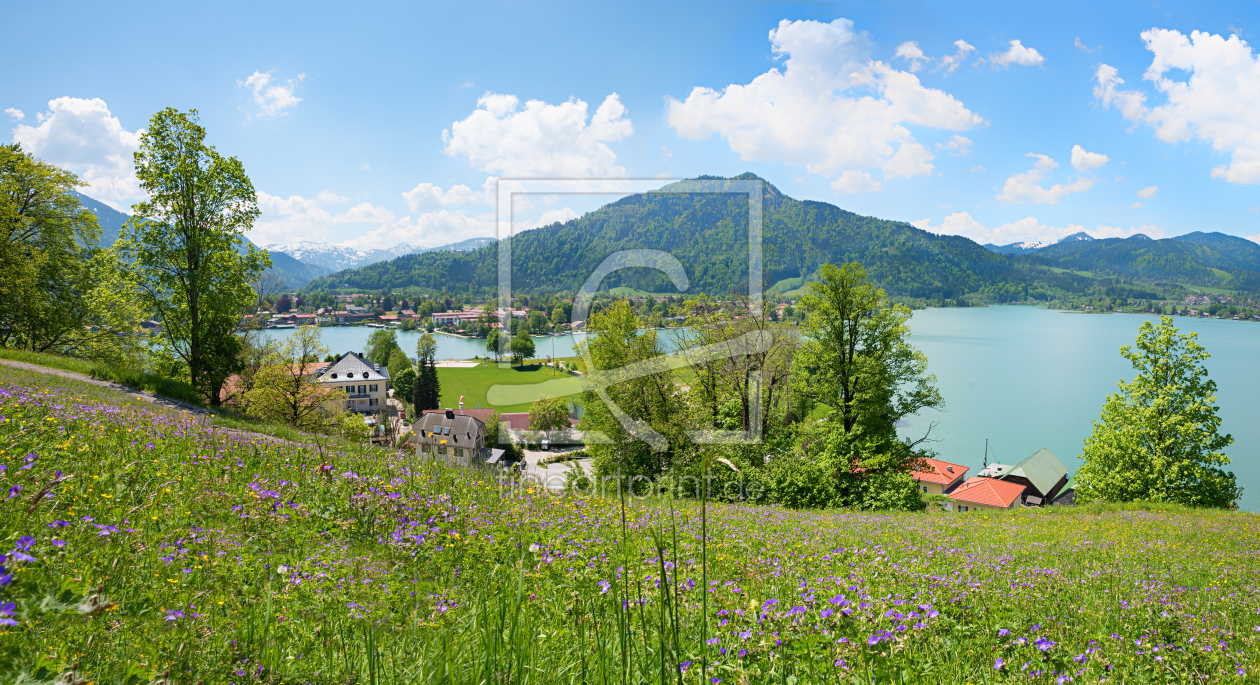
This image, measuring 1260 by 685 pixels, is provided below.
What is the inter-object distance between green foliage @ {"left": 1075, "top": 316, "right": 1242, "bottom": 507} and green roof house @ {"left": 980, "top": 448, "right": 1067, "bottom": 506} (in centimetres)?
3085

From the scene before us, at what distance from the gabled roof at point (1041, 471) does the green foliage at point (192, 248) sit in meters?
61.4

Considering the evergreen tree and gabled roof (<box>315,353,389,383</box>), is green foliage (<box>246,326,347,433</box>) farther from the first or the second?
gabled roof (<box>315,353,389,383</box>)

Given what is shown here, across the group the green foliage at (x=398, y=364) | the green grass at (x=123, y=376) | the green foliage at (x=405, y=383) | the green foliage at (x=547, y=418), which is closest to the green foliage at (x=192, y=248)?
the green grass at (x=123, y=376)

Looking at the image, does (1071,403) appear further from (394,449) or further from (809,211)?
(394,449)

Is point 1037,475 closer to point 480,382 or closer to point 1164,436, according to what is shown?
point 1164,436

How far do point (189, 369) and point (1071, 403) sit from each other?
96.9 m

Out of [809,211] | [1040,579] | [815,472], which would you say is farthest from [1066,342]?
[1040,579]

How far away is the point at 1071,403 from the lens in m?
74.9

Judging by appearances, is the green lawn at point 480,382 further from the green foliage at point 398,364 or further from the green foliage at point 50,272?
the green foliage at point 50,272

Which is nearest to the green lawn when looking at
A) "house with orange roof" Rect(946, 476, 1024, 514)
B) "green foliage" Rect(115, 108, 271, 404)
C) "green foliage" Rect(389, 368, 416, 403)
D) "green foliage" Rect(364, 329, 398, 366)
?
"green foliage" Rect(389, 368, 416, 403)

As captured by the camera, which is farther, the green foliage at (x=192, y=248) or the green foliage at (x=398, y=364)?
the green foliage at (x=398, y=364)

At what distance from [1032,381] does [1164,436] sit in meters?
79.9

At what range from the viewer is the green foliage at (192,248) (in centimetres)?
1628

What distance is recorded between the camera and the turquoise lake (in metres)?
58.7
